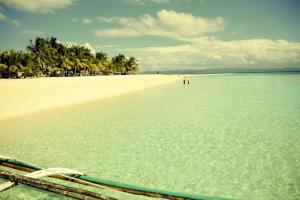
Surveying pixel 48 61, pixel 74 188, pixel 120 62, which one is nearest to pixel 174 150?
pixel 74 188

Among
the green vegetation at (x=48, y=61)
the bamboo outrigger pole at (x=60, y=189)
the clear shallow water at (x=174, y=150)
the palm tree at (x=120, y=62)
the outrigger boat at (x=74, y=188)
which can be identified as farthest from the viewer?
the palm tree at (x=120, y=62)

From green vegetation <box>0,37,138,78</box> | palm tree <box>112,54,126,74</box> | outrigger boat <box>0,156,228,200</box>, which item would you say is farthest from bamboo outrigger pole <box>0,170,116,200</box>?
palm tree <box>112,54,126,74</box>

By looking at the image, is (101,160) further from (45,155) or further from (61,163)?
(45,155)

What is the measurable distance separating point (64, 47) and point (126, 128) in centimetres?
6029

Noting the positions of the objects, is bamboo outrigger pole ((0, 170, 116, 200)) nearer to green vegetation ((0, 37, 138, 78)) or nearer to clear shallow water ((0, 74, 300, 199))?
clear shallow water ((0, 74, 300, 199))

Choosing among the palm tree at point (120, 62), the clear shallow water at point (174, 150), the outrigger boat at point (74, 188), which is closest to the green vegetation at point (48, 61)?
the palm tree at point (120, 62)

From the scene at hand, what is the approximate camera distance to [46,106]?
16797 millimetres

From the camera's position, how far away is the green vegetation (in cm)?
4730

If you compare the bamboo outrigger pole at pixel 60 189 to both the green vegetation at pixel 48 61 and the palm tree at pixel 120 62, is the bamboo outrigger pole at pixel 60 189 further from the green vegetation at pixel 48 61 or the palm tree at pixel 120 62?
the palm tree at pixel 120 62

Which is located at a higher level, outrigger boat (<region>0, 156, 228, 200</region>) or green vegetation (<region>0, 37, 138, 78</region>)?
green vegetation (<region>0, 37, 138, 78</region>)

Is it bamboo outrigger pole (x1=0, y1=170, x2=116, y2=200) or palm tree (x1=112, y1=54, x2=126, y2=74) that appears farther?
palm tree (x1=112, y1=54, x2=126, y2=74)

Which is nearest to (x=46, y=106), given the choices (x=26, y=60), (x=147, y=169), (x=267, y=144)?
(x=147, y=169)

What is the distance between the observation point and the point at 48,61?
5747 centimetres

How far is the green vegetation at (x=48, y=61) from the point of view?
1862 inches
